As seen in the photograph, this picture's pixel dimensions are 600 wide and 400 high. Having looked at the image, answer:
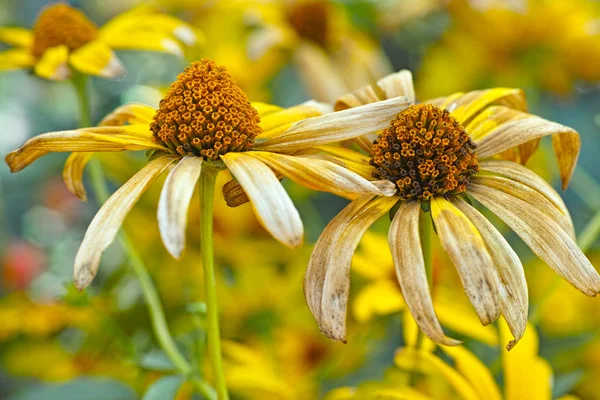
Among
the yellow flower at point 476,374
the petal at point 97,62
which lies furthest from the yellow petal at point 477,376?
the petal at point 97,62

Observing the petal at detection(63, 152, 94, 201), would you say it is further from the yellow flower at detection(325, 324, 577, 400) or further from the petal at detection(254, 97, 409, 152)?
the yellow flower at detection(325, 324, 577, 400)

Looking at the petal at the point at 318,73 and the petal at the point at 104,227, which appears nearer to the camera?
the petal at the point at 104,227

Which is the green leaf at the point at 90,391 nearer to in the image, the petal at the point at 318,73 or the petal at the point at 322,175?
the petal at the point at 322,175

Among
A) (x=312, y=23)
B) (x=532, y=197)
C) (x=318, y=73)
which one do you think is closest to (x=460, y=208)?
(x=532, y=197)

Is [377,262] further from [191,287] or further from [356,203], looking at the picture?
[356,203]

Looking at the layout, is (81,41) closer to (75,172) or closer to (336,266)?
(75,172)

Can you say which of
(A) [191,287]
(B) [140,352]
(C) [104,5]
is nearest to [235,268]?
(A) [191,287]

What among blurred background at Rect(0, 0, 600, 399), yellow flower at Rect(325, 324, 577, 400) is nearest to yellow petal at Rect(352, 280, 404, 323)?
blurred background at Rect(0, 0, 600, 399)
